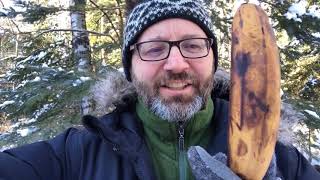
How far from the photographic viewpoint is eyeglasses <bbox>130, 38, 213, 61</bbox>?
1.90m

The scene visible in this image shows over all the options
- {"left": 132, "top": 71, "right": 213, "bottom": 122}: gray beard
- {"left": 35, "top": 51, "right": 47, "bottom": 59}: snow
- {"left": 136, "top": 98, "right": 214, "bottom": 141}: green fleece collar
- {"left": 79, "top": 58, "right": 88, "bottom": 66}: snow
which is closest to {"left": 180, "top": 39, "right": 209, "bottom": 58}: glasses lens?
{"left": 132, "top": 71, "right": 213, "bottom": 122}: gray beard

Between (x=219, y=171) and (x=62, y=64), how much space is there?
17.7ft

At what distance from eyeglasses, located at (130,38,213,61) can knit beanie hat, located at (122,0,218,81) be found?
121mm

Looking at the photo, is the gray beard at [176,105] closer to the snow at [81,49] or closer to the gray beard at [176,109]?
the gray beard at [176,109]

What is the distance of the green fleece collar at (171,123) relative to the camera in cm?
195

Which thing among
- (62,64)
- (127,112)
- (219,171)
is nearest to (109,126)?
(127,112)

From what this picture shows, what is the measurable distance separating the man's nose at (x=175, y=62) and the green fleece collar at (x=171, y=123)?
248 mm

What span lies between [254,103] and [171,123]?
0.70 metres

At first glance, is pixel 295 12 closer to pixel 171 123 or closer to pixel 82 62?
pixel 82 62

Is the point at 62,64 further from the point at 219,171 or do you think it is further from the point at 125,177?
the point at 219,171

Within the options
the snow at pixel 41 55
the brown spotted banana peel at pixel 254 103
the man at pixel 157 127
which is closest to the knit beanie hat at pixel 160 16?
the man at pixel 157 127

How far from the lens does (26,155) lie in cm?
185

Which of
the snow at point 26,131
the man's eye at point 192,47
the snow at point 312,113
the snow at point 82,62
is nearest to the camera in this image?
the man's eye at point 192,47

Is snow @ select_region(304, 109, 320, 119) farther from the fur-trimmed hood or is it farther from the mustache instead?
the mustache
